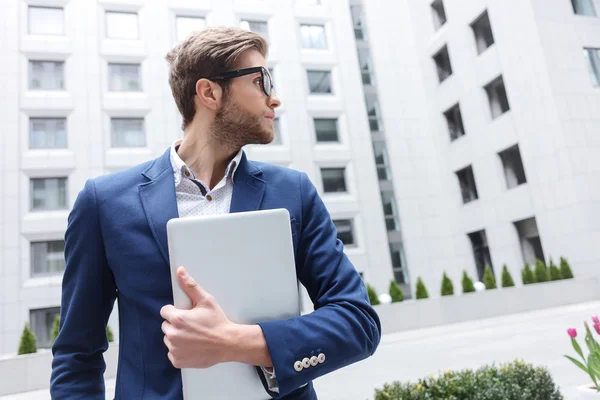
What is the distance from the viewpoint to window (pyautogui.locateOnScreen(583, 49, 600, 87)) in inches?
643

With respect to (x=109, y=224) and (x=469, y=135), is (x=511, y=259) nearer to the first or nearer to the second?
(x=469, y=135)

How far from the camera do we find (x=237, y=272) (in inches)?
43.1

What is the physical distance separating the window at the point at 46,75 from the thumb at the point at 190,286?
18080mm

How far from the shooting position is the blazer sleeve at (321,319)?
1064 mm

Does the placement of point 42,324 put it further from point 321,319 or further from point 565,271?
point 321,319

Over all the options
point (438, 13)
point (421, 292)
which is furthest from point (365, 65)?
point (421, 292)

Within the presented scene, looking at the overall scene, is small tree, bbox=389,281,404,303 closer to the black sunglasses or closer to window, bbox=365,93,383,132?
window, bbox=365,93,383,132

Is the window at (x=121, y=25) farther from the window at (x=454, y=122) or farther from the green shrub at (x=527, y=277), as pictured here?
the green shrub at (x=527, y=277)

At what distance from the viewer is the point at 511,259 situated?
686 inches

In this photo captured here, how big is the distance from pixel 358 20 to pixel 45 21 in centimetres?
1255

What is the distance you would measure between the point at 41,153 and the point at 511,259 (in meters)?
16.6

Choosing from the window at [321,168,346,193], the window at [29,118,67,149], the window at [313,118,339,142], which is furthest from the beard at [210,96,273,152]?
the window at [313,118,339,142]

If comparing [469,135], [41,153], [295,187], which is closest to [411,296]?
[469,135]

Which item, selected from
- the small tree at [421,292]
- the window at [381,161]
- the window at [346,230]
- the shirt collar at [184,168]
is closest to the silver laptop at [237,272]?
the shirt collar at [184,168]
